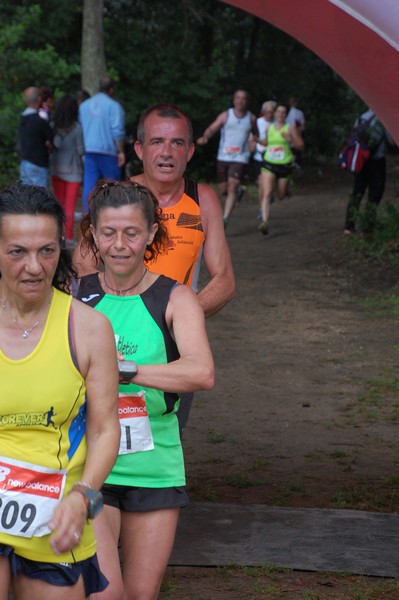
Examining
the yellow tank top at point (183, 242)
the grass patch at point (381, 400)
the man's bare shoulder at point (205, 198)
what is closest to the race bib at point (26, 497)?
the yellow tank top at point (183, 242)

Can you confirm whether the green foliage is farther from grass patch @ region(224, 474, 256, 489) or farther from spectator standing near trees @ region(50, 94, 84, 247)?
grass patch @ region(224, 474, 256, 489)

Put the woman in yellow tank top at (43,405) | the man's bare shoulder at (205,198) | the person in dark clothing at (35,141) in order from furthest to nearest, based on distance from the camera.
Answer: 1. the person in dark clothing at (35,141)
2. the man's bare shoulder at (205,198)
3. the woman in yellow tank top at (43,405)

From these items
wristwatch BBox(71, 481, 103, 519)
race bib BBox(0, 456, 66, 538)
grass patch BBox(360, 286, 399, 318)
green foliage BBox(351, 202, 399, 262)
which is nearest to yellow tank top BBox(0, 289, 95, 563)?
race bib BBox(0, 456, 66, 538)

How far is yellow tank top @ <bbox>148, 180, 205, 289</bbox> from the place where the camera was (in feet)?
16.6

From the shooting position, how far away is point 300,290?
13.8 metres

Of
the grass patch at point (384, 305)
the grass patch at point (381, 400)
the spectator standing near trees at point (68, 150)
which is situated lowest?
the grass patch at point (384, 305)

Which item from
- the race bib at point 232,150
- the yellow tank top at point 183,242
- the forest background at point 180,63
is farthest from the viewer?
the forest background at point 180,63

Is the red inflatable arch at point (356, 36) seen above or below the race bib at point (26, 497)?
above

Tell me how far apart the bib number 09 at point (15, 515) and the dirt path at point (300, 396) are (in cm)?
261

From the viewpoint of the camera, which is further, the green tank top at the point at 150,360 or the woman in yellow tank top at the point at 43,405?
the green tank top at the point at 150,360

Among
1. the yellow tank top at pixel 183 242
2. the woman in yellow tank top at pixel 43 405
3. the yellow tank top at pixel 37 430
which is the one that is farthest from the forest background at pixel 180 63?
the yellow tank top at pixel 37 430

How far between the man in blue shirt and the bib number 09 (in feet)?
41.5

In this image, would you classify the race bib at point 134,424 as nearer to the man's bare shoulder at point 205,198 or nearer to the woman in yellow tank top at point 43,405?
the woman in yellow tank top at point 43,405

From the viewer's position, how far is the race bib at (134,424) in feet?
13.2
